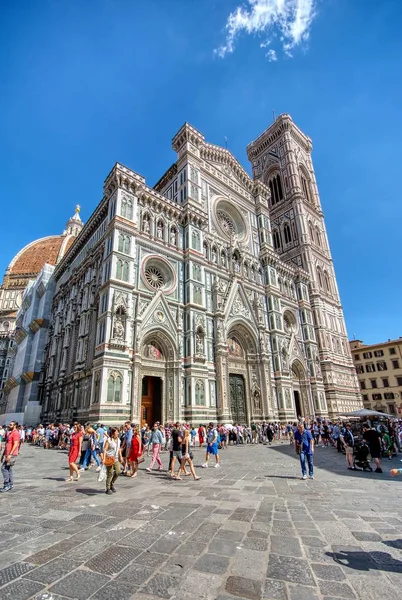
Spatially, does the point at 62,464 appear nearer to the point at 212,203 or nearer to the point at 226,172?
the point at 212,203

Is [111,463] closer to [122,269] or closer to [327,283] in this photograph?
[122,269]

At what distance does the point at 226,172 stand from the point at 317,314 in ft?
65.4

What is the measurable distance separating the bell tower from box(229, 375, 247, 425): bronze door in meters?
13.8

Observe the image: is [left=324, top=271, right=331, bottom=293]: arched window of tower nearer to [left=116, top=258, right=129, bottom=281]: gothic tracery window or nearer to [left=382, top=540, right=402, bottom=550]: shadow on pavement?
[left=116, top=258, right=129, bottom=281]: gothic tracery window

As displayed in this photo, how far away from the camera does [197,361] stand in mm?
21141

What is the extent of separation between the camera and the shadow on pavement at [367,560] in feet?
11.5

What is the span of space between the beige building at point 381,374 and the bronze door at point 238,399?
30698 millimetres

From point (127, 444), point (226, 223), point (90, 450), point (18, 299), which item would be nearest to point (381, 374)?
point (226, 223)

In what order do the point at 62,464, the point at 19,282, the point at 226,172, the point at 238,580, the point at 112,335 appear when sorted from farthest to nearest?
the point at 19,282 < the point at 226,172 < the point at 112,335 < the point at 62,464 < the point at 238,580

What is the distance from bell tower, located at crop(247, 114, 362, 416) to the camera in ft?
120

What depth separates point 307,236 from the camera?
139 feet

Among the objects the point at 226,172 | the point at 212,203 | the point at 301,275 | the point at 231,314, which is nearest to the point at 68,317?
the point at 231,314

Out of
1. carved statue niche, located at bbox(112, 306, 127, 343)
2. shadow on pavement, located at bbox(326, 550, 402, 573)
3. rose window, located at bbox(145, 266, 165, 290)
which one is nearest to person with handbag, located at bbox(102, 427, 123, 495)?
shadow on pavement, located at bbox(326, 550, 402, 573)

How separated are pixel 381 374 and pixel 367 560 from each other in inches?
2003
